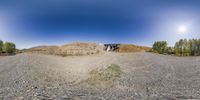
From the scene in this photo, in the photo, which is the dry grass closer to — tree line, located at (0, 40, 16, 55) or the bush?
the bush

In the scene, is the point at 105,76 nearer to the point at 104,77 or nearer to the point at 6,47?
the point at 104,77

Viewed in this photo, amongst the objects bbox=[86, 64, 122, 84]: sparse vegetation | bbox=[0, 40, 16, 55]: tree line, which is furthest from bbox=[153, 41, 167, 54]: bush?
bbox=[86, 64, 122, 84]: sparse vegetation

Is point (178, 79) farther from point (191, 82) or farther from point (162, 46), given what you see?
point (162, 46)

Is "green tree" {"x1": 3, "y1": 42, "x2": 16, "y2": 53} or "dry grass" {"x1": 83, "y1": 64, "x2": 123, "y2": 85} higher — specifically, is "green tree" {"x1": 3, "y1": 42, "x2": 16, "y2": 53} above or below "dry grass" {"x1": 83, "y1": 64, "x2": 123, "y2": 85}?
above

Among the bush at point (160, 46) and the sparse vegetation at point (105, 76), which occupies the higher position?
the bush at point (160, 46)

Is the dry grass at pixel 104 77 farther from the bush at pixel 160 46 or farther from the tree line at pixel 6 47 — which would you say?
the tree line at pixel 6 47

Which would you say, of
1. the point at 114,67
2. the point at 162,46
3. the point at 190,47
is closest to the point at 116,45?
the point at 162,46

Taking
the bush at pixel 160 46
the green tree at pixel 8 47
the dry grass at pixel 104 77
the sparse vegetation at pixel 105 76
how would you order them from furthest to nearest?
the green tree at pixel 8 47 → the bush at pixel 160 46 → the sparse vegetation at pixel 105 76 → the dry grass at pixel 104 77

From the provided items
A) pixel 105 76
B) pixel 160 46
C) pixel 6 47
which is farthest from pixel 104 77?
pixel 6 47

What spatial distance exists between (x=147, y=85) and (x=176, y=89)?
9.20 feet

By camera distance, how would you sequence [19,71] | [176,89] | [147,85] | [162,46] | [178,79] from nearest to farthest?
[176,89], [147,85], [178,79], [19,71], [162,46]

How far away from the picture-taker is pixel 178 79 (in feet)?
75.3

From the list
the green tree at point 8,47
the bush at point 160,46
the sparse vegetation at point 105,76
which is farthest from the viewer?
the green tree at point 8,47

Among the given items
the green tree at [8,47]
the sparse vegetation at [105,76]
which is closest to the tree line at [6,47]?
the green tree at [8,47]
